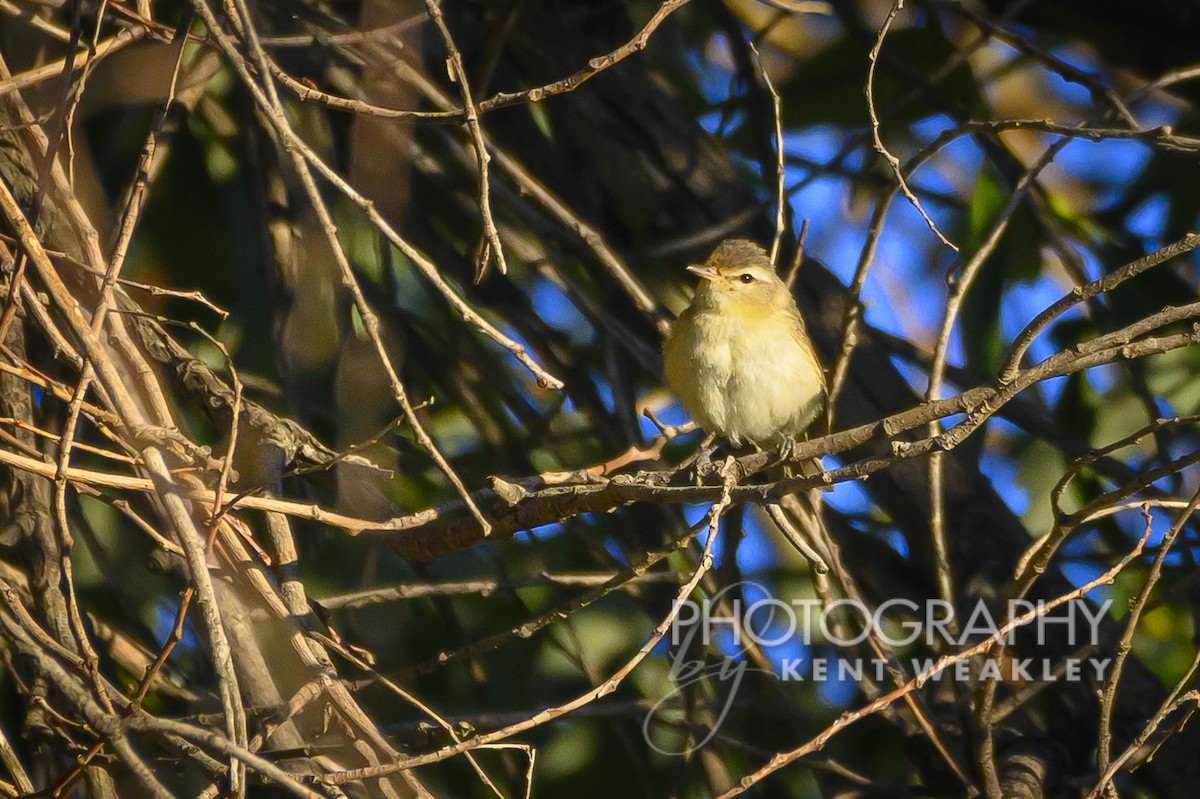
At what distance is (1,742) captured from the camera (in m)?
2.42

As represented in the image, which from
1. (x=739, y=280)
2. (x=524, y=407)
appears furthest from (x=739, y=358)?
(x=524, y=407)

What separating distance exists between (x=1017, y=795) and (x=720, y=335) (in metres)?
1.77

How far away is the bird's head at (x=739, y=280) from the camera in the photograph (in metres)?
4.14

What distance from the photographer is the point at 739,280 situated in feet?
13.6

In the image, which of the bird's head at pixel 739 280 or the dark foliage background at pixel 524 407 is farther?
the bird's head at pixel 739 280

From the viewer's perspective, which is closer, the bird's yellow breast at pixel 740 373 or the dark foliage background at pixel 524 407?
the dark foliage background at pixel 524 407

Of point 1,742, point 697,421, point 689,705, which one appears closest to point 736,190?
point 697,421

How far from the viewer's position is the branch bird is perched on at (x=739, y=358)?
418 cm

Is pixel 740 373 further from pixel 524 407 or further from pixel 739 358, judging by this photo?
pixel 524 407

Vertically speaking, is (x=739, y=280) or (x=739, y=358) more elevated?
(x=739, y=280)

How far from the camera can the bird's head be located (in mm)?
4137

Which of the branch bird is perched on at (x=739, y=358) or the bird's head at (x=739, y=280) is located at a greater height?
the bird's head at (x=739, y=280)

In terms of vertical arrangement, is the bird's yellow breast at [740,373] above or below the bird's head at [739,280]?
below

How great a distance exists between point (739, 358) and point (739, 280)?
0.27 metres
